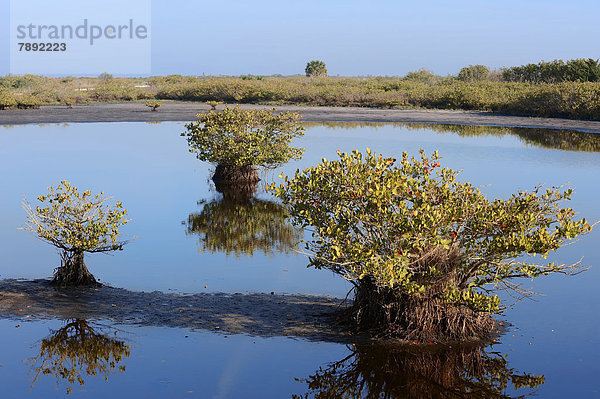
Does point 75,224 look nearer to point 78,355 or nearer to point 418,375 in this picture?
point 78,355

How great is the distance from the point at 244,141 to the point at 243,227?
631 centimetres

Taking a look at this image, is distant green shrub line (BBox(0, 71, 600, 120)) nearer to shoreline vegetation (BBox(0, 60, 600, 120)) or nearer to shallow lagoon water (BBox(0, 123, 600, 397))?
shoreline vegetation (BBox(0, 60, 600, 120))

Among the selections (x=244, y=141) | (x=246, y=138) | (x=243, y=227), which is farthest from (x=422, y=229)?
(x=244, y=141)

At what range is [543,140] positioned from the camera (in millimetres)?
38844

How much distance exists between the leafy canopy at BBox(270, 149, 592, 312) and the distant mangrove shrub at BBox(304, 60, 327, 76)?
351ft

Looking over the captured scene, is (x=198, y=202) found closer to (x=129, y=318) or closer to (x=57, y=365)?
(x=129, y=318)

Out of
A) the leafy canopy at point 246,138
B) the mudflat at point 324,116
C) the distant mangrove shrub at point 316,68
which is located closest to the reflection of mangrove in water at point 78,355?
the leafy canopy at point 246,138

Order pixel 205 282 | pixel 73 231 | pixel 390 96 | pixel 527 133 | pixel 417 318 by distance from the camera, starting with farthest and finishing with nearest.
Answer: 1. pixel 390 96
2. pixel 527 133
3. pixel 205 282
4. pixel 73 231
5. pixel 417 318

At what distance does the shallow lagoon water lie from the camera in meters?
9.42

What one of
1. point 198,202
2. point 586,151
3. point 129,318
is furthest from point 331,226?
point 586,151

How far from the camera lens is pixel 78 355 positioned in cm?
1021

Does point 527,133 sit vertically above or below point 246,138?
above

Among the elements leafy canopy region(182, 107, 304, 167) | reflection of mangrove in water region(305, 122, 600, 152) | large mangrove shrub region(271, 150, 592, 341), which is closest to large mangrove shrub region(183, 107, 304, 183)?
leafy canopy region(182, 107, 304, 167)

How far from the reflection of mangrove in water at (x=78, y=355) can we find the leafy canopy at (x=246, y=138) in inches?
541
